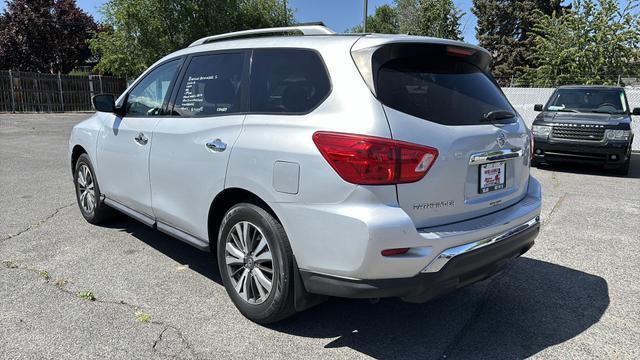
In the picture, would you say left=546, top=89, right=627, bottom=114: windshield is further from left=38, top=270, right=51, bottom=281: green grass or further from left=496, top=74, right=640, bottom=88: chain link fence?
left=38, top=270, right=51, bottom=281: green grass

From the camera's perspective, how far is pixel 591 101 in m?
10.3

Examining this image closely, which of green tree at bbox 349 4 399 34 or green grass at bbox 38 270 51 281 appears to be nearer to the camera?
green grass at bbox 38 270 51 281

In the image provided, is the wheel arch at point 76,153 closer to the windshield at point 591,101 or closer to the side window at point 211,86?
the side window at point 211,86

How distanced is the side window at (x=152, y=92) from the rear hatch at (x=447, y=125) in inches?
79.3

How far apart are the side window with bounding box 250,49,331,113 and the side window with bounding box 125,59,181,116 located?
3.73 ft

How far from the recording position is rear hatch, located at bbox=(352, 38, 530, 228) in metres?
2.65

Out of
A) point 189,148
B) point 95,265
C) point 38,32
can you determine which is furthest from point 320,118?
point 38,32

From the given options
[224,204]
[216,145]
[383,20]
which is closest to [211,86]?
[216,145]

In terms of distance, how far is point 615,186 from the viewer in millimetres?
8445

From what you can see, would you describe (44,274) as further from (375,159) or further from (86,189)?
(375,159)

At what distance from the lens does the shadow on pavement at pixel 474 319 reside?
299 centimetres

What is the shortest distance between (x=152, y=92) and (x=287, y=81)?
176cm

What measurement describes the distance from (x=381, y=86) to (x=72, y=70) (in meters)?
41.6

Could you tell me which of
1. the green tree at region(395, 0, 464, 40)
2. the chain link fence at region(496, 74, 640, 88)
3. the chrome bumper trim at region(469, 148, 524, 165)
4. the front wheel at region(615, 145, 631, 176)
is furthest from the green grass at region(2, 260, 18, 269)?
the green tree at region(395, 0, 464, 40)
